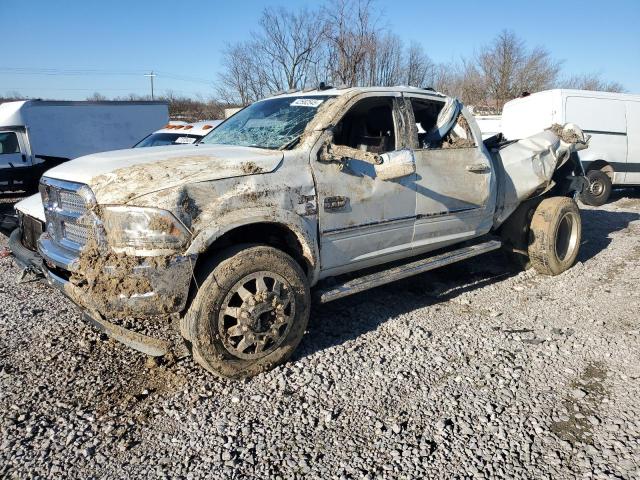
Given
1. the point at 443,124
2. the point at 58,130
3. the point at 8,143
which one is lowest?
the point at 443,124

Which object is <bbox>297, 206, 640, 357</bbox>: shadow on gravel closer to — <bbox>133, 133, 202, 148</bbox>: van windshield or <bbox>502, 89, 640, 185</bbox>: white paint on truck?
<bbox>502, 89, 640, 185</bbox>: white paint on truck

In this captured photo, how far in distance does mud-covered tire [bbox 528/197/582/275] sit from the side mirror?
249 cm

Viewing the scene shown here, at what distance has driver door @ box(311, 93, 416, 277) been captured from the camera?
11.7 feet

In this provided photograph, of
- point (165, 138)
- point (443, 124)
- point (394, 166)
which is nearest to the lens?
point (394, 166)

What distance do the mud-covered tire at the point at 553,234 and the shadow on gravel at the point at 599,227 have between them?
24.7 inches

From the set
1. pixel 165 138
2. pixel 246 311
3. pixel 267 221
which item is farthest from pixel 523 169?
pixel 165 138

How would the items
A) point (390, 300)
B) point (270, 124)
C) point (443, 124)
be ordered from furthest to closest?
point (390, 300) < point (443, 124) < point (270, 124)

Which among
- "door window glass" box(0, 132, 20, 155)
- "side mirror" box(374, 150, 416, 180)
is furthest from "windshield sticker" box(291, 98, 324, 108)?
"door window glass" box(0, 132, 20, 155)

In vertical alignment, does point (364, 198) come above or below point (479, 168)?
below

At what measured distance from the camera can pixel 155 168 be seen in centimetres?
306

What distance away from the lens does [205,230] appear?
9.70 feet

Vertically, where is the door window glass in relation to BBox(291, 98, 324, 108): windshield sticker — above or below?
above

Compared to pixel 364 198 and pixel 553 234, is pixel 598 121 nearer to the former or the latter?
pixel 553 234

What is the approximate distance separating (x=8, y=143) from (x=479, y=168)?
1080 cm
